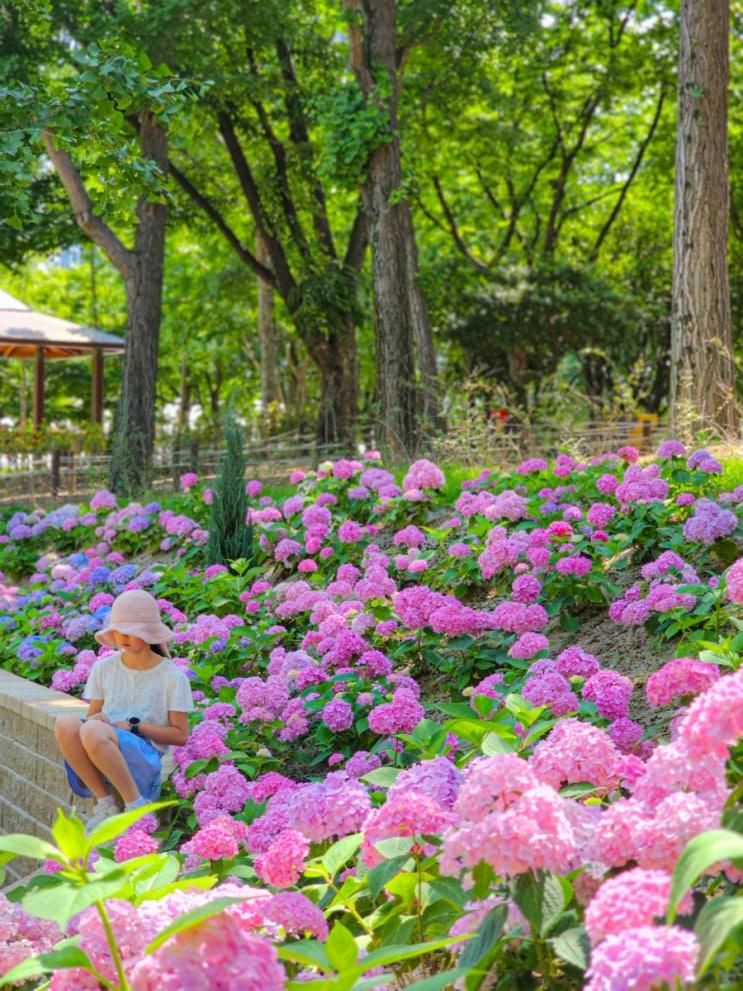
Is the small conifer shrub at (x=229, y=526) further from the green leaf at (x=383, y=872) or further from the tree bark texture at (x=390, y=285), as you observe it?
the green leaf at (x=383, y=872)

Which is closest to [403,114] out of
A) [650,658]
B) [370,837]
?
[650,658]

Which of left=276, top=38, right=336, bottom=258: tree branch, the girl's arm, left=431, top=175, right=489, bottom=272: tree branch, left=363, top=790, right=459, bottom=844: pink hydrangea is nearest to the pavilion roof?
left=276, top=38, right=336, bottom=258: tree branch

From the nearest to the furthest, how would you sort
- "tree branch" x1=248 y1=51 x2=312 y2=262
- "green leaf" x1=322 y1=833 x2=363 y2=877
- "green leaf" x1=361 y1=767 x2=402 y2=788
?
"green leaf" x1=322 y1=833 x2=363 y2=877
"green leaf" x1=361 y1=767 x2=402 y2=788
"tree branch" x1=248 y1=51 x2=312 y2=262

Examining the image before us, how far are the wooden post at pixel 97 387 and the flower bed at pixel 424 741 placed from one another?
36.9 feet

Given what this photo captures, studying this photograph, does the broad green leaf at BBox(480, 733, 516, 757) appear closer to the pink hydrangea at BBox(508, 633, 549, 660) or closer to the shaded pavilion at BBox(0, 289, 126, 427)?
the pink hydrangea at BBox(508, 633, 549, 660)

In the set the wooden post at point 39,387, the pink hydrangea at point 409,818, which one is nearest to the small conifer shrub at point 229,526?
the pink hydrangea at point 409,818

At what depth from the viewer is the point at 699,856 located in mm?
1517

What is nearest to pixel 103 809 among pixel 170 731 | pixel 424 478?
pixel 170 731

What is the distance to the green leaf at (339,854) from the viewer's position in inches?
98.0

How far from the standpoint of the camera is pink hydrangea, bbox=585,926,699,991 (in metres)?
1.44

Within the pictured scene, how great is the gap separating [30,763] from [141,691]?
0.99 meters

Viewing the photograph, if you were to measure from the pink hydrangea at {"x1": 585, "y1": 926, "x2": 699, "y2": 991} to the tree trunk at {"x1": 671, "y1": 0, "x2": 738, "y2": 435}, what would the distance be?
8.32 meters

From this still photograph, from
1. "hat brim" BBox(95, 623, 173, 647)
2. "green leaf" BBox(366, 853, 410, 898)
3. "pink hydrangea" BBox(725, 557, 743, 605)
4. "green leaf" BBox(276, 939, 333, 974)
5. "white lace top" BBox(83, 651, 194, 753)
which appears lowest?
"white lace top" BBox(83, 651, 194, 753)

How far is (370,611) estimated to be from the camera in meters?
5.78
